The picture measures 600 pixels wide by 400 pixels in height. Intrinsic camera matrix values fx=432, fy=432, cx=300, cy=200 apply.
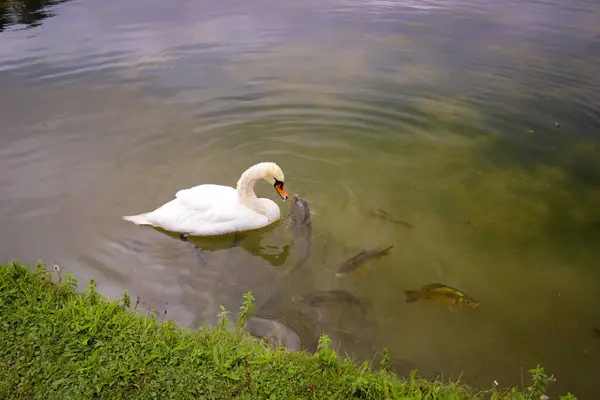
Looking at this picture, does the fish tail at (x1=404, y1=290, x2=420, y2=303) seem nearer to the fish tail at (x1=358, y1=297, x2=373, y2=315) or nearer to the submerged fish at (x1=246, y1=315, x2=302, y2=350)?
the fish tail at (x1=358, y1=297, x2=373, y2=315)

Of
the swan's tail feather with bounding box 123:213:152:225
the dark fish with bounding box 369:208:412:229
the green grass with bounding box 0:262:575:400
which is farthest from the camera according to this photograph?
the dark fish with bounding box 369:208:412:229

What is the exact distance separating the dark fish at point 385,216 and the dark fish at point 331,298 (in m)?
1.59

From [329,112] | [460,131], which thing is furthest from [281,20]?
[460,131]

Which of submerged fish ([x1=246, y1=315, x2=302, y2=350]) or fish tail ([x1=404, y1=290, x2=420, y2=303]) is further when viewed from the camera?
fish tail ([x1=404, y1=290, x2=420, y2=303])

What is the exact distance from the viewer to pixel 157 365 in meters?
3.82

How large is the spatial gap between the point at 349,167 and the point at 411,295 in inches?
115

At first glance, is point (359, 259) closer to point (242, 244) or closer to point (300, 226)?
point (300, 226)

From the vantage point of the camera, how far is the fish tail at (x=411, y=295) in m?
5.10

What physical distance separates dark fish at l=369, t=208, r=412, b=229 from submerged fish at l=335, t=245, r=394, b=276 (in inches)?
25.5

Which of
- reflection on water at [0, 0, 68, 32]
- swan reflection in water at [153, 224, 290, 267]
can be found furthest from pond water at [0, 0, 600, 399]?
reflection on water at [0, 0, 68, 32]

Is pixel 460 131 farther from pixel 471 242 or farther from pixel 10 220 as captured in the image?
pixel 10 220

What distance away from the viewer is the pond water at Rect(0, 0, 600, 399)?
4.95 meters

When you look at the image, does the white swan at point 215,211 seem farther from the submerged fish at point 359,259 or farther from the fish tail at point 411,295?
the fish tail at point 411,295

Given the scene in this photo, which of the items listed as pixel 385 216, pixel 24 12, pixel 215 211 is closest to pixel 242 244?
pixel 215 211
